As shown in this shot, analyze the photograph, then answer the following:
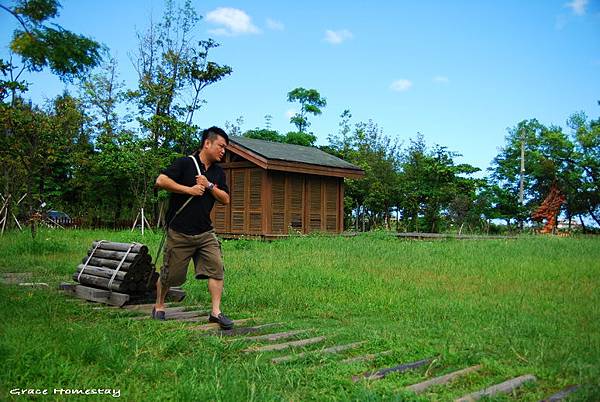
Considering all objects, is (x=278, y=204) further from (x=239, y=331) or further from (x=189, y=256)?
(x=239, y=331)

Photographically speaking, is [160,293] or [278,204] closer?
[160,293]

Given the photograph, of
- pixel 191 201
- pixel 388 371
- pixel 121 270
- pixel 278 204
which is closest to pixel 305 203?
pixel 278 204

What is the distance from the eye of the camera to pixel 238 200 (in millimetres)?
20359

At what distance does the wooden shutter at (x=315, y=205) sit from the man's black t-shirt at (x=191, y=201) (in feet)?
48.5

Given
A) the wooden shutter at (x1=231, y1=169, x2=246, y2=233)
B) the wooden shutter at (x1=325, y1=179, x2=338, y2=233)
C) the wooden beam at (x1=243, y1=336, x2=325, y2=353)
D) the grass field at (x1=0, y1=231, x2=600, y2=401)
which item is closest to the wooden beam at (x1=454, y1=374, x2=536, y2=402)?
the grass field at (x1=0, y1=231, x2=600, y2=401)

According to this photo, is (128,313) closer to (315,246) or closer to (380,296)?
(380,296)

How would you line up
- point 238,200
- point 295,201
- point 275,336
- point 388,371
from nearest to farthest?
point 388,371, point 275,336, point 295,201, point 238,200

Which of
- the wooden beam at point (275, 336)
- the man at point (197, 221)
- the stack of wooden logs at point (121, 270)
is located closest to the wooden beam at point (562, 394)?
the wooden beam at point (275, 336)

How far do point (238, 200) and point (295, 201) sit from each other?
6.83 ft

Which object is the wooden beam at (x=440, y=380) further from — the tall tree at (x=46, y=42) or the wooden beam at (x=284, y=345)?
the tall tree at (x=46, y=42)

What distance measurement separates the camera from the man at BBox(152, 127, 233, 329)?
5.76m

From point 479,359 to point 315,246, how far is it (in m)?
10.6

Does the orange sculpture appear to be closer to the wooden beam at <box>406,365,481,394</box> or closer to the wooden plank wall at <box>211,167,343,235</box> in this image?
the wooden plank wall at <box>211,167,343,235</box>

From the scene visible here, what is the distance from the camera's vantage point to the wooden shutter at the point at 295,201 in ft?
65.6
